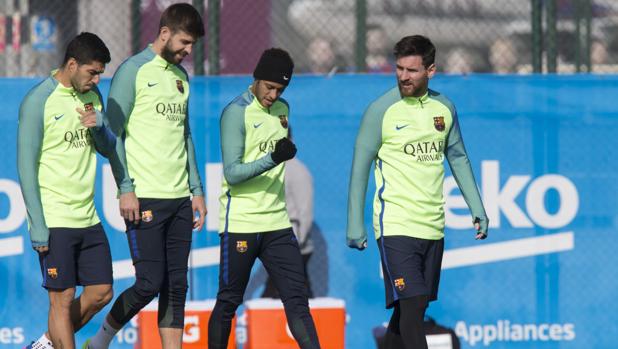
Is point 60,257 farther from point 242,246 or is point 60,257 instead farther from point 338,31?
→ point 338,31

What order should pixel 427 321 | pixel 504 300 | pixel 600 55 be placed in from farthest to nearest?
pixel 600 55, pixel 504 300, pixel 427 321

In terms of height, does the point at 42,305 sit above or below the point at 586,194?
below

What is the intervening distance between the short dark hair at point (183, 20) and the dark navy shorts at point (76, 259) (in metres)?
1.22

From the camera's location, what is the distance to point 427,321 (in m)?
8.64

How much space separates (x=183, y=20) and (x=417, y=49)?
1.33 m

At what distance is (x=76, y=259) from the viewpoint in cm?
705

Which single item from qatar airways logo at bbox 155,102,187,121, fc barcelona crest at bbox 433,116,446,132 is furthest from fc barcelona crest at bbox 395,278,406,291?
qatar airways logo at bbox 155,102,187,121

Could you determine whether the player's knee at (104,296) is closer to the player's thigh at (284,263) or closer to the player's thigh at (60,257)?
the player's thigh at (60,257)

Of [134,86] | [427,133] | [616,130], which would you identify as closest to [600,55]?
[616,130]

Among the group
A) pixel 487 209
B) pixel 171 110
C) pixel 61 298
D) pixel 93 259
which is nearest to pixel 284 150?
pixel 171 110

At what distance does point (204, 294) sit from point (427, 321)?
166 cm

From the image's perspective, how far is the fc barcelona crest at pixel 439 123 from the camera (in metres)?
7.04

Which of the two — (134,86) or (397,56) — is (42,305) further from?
(397,56)

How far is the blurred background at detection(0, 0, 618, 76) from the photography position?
978cm
